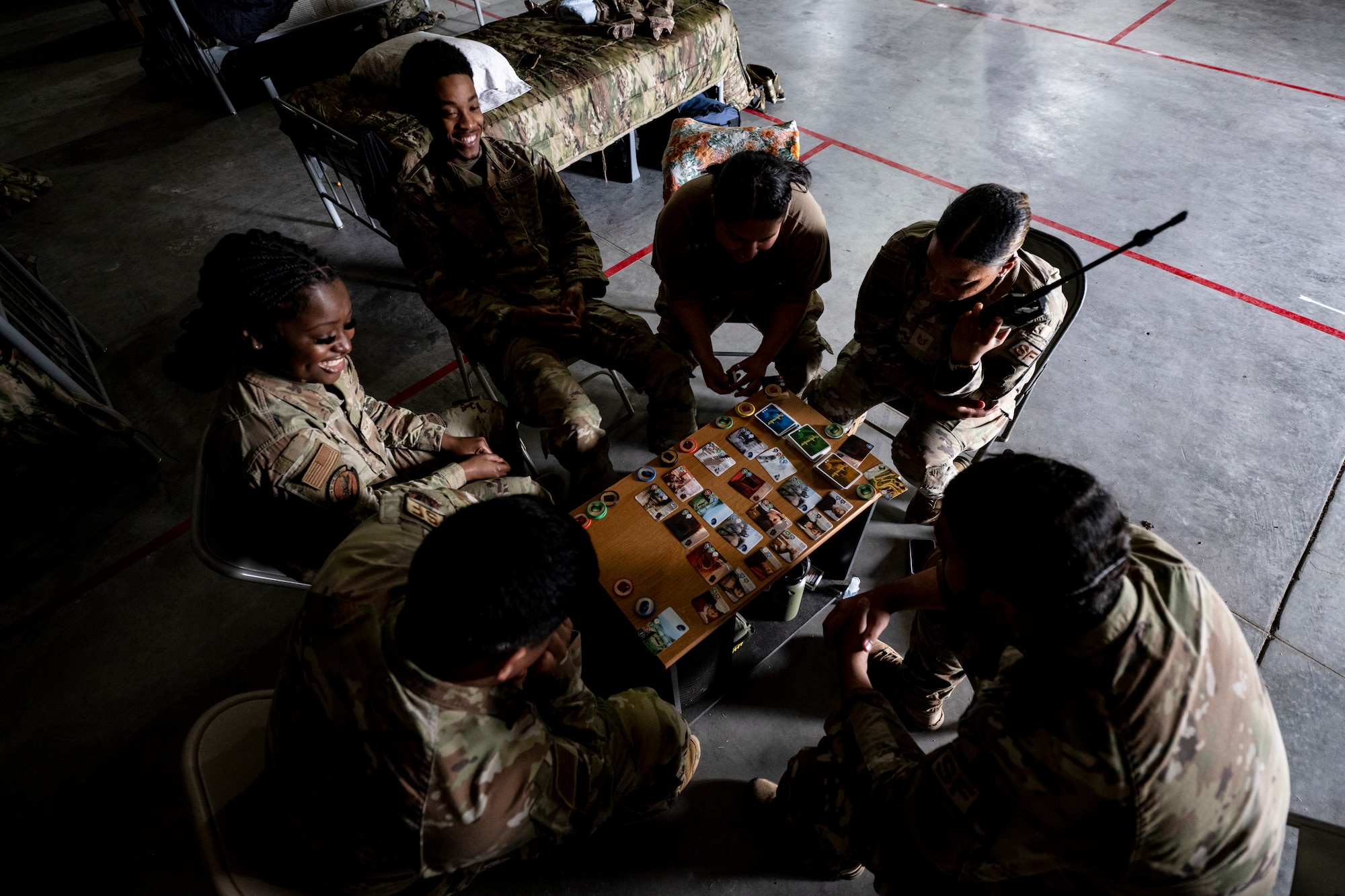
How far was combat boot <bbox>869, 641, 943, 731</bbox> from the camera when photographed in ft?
6.85

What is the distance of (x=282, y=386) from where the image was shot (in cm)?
171

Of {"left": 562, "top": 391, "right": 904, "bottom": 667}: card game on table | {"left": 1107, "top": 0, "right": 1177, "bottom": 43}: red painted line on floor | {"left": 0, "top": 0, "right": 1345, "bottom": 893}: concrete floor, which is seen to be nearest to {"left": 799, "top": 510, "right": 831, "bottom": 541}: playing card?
{"left": 562, "top": 391, "right": 904, "bottom": 667}: card game on table

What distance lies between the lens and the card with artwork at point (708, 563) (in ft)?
5.97

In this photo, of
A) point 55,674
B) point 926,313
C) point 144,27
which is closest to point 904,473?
point 926,313

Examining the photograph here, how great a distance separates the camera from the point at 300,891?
3.82 feet

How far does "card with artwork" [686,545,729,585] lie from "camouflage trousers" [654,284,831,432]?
93cm

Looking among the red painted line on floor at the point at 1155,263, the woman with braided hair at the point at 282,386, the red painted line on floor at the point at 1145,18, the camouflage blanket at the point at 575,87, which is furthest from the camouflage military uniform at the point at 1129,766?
the red painted line on floor at the point at 1145,18

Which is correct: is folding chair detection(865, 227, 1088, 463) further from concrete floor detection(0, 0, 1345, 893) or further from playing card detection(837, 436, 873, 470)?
concrete floor detection(0, 0, 1345, 893)

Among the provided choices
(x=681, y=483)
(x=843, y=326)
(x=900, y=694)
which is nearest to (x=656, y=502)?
(x=681, y=483)

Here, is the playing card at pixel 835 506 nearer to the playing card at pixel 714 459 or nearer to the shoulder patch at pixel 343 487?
the playing card at pixel 714 459

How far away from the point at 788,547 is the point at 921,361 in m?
0.99

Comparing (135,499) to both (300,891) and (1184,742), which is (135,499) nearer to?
(300,891)

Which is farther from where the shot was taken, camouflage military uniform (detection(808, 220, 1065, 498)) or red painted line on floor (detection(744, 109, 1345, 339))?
red painted line on floor (detection(744, 109, 1345, 339))

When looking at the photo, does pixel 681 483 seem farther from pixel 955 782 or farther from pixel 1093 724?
pixel 1093 724
